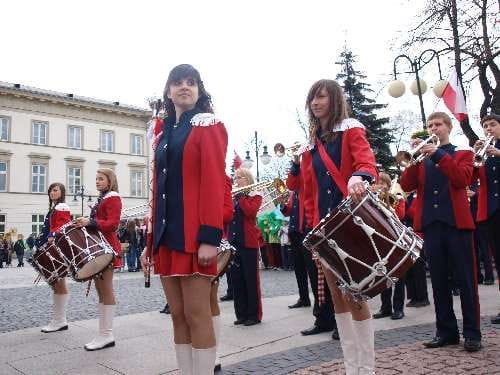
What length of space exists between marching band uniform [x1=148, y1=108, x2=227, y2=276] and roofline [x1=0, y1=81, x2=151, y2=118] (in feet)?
147

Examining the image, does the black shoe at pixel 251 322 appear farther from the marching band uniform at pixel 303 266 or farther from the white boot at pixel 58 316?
the white boot at pixel 58 316

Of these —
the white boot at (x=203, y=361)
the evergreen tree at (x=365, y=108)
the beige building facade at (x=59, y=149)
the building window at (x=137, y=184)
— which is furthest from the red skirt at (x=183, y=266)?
the building window at (x=137, y=184)

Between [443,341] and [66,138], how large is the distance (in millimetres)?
47455

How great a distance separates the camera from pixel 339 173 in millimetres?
3770

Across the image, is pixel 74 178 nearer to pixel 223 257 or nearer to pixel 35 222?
pixel 35 222

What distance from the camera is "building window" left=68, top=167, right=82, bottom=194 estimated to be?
47781 millimetres

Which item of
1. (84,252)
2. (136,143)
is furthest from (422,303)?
(136,143)

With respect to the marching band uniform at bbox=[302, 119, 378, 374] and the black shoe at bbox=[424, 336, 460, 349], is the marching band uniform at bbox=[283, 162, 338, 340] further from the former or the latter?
the black shoe at bbox=[424, 336, 460, 349]

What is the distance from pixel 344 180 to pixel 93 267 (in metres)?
3.19

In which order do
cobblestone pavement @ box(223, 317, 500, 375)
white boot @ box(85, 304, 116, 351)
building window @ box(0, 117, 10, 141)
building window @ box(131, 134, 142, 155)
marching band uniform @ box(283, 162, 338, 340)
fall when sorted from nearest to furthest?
1. cobblestone pavement @ box(223, 317, 500, 375)
2. marching band uniform @ box(283, 162, 338, 340)
3. white boot @ box(85, 304, 116, 351)
4. building window @ box(0, 117, 10, 141)
5. building window @ box(131, 134, 142, 155)

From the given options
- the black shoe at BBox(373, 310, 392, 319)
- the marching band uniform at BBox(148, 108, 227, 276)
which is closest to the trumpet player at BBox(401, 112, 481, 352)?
the black shoe at BBox(373, 310, 392, 319)

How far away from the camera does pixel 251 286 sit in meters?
6.76

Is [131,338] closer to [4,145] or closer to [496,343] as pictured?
[496,343]

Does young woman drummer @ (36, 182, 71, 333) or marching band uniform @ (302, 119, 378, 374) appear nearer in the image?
marching band uniform @ (302, 119, 378, 374)
